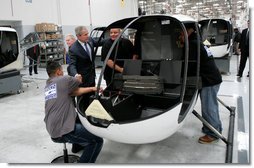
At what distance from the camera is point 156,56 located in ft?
11.7

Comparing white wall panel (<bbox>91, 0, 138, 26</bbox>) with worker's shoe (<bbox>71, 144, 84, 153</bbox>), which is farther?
white wall panel (<bbox>91, 0, 138, 26</bbox>)

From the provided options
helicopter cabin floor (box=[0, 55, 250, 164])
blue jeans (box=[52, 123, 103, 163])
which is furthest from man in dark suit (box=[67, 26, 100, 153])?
blue jeans (box=[52, 123, 103, 163])

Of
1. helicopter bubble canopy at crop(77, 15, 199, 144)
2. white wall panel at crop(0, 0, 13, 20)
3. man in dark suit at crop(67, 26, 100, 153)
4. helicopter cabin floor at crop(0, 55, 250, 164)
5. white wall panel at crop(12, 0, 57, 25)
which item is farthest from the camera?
white wall panel at crop(12, 0, 57, 25)

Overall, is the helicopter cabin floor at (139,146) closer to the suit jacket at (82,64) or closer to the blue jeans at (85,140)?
the blue jeans at (85,140)

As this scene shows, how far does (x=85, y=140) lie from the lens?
2.41 meters

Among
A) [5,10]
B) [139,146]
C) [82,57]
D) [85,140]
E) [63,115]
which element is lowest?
[139,146]

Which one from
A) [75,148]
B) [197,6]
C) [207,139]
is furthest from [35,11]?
[197,6]

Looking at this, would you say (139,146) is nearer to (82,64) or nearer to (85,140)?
(85,140)

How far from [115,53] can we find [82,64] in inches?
20.2

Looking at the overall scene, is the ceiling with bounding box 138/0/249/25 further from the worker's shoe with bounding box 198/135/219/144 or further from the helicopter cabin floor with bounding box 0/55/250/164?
the worker's shoe with bounding box 198/135/219/144

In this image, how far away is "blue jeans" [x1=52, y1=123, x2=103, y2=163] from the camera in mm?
2379

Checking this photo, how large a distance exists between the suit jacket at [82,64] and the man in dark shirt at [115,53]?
219 mm

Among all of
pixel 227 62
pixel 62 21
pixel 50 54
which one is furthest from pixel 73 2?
pixel 227 62

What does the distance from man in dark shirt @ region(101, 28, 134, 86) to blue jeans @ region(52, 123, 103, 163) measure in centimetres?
137
